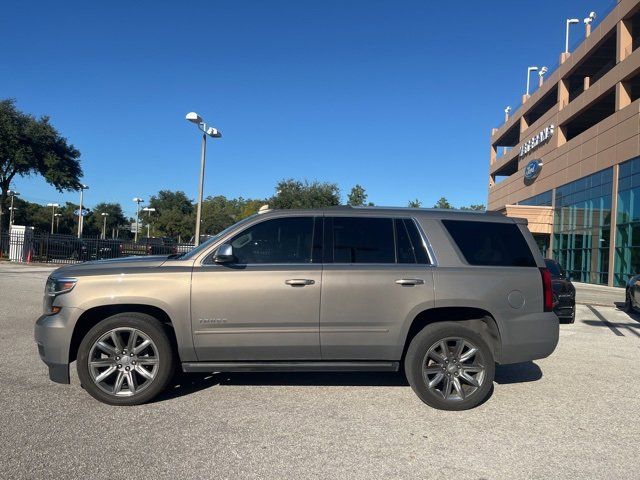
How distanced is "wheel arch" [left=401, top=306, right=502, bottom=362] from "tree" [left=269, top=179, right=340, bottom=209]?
101 ft

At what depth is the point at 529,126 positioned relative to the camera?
4675 centimetres

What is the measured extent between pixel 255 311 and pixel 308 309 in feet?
1.63

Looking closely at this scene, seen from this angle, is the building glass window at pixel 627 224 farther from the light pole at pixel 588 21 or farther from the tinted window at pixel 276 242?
the tinted window at pixel 276 242

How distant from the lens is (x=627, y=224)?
27812 millimetres

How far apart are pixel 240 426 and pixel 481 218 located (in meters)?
3.15

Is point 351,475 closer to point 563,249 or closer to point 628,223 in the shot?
point 628,223

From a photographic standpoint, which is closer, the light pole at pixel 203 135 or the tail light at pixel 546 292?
the tail light at pixel 546 292

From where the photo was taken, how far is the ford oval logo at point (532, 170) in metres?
42.3

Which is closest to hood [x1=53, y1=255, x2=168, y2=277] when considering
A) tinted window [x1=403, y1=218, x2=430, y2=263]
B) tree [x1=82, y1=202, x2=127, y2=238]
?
tinted window [x1=403, y1=218, x2=430, y2=263]

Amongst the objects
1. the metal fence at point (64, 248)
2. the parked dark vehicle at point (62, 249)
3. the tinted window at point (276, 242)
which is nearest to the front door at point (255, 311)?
the tinted window at point (276, 242)

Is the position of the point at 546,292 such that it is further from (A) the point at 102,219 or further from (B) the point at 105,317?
(A) the point at 102,219

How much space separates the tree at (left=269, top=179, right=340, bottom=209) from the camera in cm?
3684

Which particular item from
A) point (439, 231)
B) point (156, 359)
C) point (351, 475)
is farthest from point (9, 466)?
point (439, 231)

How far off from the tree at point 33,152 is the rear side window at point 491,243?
28.2 meters
